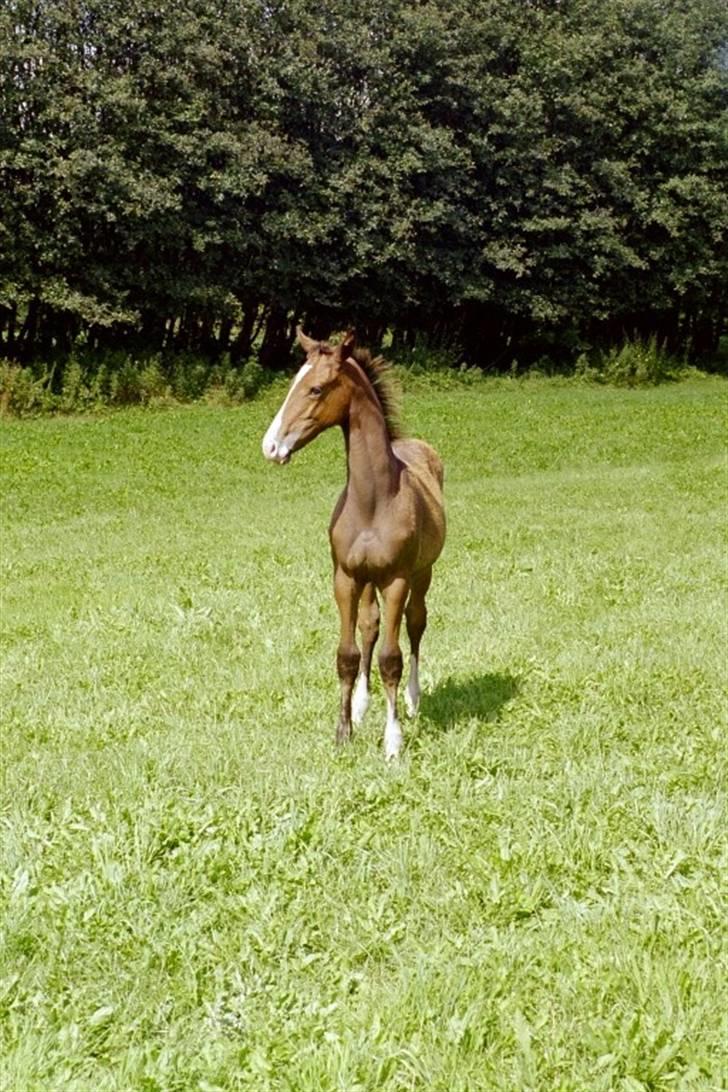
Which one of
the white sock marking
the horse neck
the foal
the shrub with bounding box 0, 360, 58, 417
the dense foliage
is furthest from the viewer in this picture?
the dense foliage

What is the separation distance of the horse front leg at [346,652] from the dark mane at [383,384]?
1023mm

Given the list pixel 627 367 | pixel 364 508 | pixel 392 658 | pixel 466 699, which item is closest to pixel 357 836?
pixel 392 658

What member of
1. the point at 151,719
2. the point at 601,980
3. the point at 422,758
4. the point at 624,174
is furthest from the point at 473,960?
the point at 624,174

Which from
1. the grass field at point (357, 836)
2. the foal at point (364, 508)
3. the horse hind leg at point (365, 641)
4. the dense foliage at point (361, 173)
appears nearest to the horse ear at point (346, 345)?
the foal at point (364, 508)

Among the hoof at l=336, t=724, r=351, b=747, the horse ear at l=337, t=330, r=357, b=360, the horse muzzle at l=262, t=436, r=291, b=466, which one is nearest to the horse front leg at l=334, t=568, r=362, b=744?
the hoof at l=336, t=724, r=351, b=747

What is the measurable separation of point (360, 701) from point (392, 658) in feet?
1.91

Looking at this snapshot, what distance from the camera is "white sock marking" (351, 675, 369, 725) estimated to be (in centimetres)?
653

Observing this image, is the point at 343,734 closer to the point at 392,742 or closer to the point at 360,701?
the point at 392,742

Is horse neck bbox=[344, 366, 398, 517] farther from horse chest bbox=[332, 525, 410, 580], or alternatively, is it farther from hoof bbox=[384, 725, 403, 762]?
hoof bbox=[384, 725, 403, 762]

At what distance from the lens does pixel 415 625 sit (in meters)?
7.01

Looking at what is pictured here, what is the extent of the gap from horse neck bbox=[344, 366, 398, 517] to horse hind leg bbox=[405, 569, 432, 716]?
3.14 ft

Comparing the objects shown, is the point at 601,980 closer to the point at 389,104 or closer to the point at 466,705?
the point at 466,705

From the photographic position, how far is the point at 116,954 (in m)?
3.77

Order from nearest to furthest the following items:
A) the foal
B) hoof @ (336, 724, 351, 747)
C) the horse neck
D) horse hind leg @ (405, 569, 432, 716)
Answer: the foal, the horse neck, hoof @ (336, 724, 351, 747), horse hind leg @ (405, 569, 432, 716)
